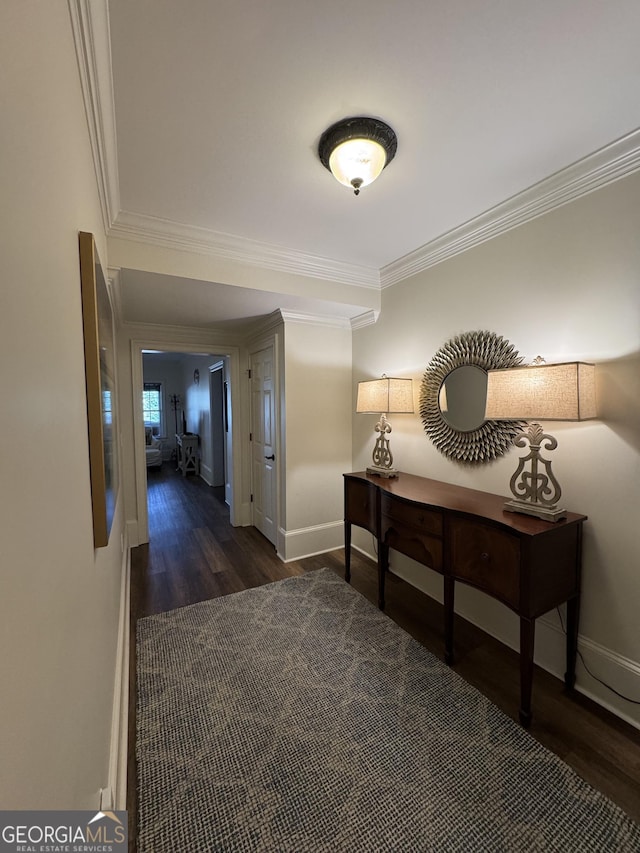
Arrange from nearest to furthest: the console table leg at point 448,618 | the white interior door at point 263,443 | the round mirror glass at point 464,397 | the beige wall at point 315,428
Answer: the console table leg at point 448,618 → the round mirror glass at point 464,397 → the beige wall at point 315,428 → the white interior door at point 263,443

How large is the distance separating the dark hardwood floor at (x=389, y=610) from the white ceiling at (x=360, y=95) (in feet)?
8.38

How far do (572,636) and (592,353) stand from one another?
1.39m

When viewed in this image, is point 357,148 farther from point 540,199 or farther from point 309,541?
point 309,541

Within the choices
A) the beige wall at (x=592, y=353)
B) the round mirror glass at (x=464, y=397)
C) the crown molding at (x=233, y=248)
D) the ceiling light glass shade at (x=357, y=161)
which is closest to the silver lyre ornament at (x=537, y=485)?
the beige wall at (x=592, y=353)

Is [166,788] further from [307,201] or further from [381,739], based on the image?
[307,201]

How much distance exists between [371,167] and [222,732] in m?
2.53

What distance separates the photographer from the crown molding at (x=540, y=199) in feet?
5.13

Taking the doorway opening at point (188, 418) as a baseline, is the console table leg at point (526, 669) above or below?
below

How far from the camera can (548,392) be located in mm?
1581

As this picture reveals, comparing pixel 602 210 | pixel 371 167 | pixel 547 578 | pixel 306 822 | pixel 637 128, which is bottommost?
pixel 306 822

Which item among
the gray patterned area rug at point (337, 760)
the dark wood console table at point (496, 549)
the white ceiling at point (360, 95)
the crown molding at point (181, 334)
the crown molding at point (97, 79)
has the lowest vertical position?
the gray patterned area rug at point (337, 760)

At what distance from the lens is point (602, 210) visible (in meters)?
1.67

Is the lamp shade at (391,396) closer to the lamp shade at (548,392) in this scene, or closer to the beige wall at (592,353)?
the beige wall at (592,353)

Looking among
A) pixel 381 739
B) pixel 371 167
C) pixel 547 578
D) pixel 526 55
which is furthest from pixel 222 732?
pixel 526 55
